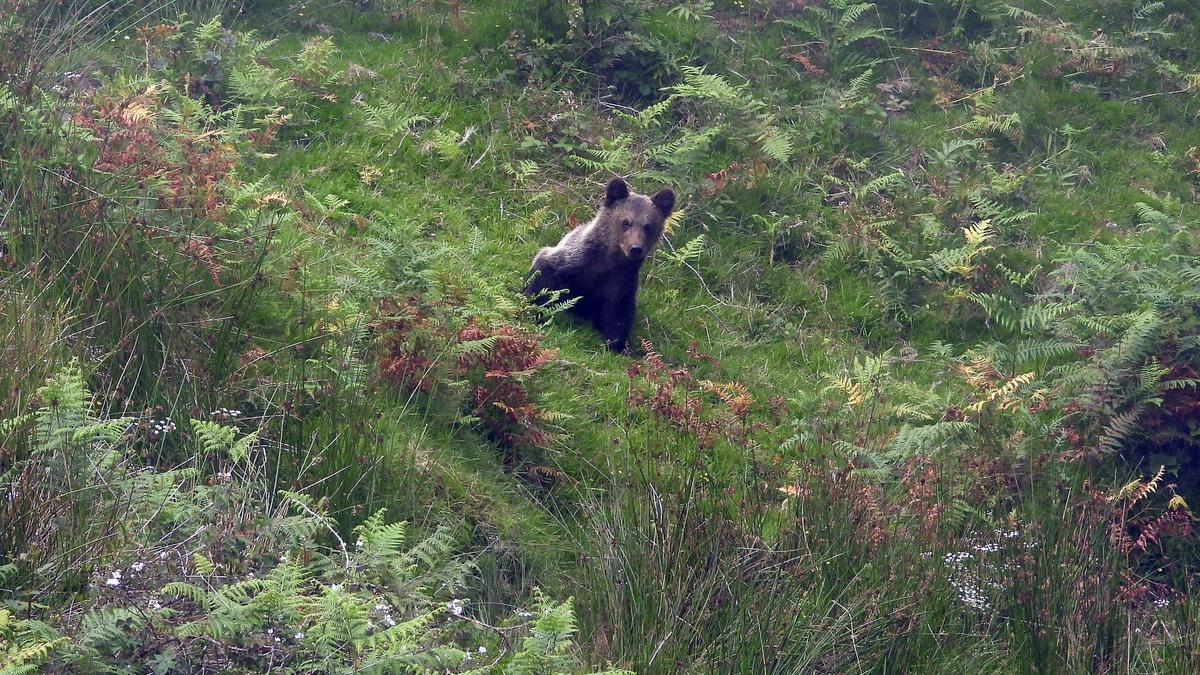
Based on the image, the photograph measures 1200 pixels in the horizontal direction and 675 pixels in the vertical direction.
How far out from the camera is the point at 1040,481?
7453 millimetres

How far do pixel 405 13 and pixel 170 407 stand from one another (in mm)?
7689

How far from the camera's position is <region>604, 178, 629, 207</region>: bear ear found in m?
10.5

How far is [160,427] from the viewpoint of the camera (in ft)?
19.0

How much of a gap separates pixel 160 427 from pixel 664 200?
579 centimetres

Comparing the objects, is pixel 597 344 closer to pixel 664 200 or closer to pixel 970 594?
pixel 664 200

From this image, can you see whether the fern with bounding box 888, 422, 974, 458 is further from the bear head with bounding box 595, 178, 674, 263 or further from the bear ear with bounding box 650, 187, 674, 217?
the bear ear with bounding box 650, 187, 674, 217

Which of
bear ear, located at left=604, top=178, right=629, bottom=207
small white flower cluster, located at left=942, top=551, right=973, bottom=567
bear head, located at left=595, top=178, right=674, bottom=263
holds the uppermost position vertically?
bear ear, located at left=604, top=178, right=629, bottom=207

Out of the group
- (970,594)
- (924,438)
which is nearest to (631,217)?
(924,438)

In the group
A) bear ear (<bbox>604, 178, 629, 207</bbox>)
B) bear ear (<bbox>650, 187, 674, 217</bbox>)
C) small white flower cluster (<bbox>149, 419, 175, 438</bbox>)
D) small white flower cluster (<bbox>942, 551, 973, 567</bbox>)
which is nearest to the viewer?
small white flower cluster (<bbox>149, 419, 175, 438</bbox>)

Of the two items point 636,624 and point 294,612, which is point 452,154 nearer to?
point 636,624

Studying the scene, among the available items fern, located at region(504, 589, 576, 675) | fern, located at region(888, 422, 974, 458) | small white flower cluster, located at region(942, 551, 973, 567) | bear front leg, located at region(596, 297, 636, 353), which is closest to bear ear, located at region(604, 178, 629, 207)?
bear front leg, located at region(596, 297, 636, 353)

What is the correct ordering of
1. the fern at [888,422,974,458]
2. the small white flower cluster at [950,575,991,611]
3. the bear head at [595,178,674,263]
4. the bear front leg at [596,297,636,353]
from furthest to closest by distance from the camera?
the bear head at [595,178,674,263] → the bear front leg at [596,297,636,353] → the fern at [888,422,974,458] → the small white flower cluster at [950,575,991,611]

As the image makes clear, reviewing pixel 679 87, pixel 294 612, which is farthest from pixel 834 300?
pixel 294 612

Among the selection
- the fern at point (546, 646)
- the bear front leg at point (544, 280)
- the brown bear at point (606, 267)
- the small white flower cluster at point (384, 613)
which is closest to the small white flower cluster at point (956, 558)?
the fern at point (546, 646)
